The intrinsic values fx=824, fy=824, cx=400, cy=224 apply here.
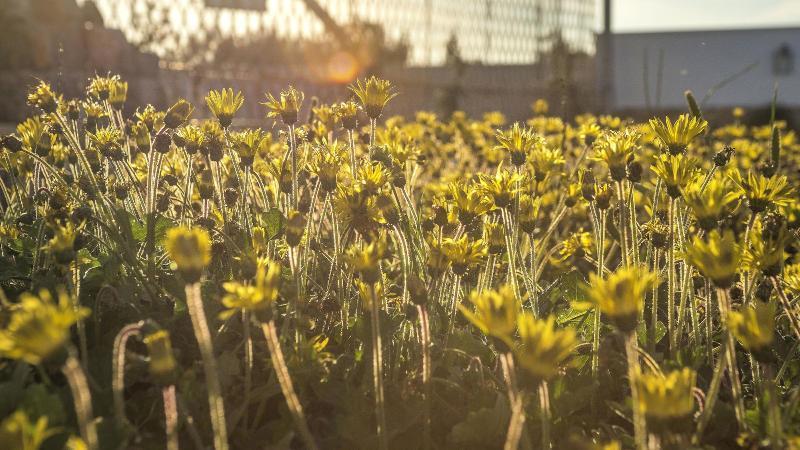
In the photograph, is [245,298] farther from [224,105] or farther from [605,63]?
[605,63]

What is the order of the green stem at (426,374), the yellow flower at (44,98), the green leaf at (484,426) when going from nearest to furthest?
the green stem at (426,374), the green leaf at (484,426), the yellow flower at (44,98)

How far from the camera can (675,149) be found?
1.86 metres

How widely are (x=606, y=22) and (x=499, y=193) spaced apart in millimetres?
13483

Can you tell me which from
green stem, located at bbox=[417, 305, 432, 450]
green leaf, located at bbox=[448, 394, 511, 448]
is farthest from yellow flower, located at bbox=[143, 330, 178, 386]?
green leaf, located at bbox=[448, 394, 511, 448]

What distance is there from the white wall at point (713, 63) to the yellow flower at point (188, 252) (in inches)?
883

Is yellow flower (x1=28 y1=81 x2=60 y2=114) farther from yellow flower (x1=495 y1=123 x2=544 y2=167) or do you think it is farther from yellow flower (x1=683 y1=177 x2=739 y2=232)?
yellow flower (x1=683 y1=177 x2=739 y2=232)

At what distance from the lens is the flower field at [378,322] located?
45.4 inches

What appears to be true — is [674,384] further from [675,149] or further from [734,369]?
[675,149]

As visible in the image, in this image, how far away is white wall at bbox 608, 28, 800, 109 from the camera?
23031 millimetres

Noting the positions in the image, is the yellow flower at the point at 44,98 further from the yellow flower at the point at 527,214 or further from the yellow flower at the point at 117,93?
the yellow flower at the point at 527,214

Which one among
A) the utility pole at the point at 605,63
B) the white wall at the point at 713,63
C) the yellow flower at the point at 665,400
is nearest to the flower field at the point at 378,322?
the yellow flower at the point at 665,400

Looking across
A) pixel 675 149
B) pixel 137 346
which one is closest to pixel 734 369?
pixel 675 149

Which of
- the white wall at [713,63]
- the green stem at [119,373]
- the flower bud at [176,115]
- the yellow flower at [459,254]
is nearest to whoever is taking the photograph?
the green stem at [119,373]

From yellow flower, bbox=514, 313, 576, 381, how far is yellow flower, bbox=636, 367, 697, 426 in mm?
111
